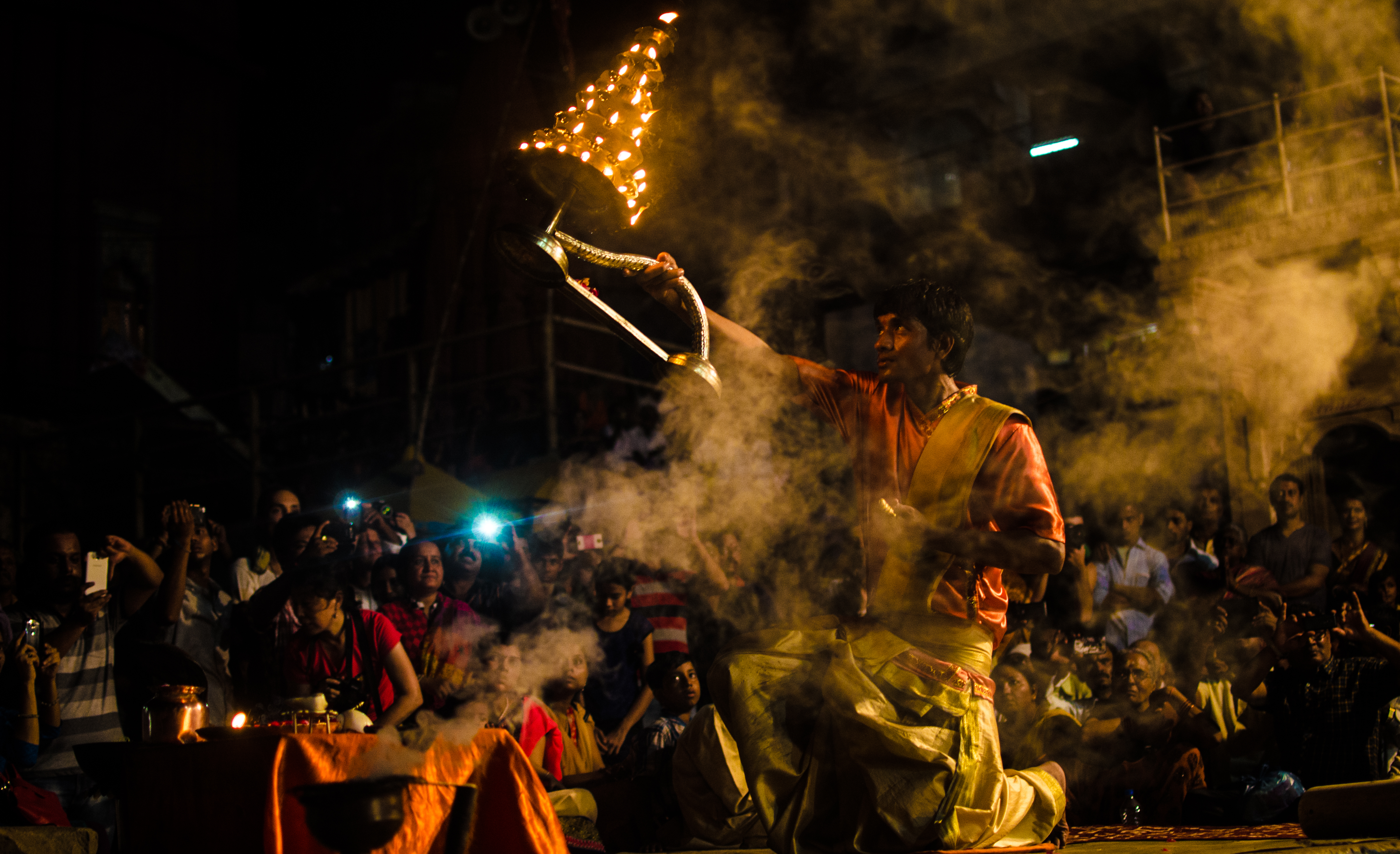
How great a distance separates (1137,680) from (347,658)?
3813 mm

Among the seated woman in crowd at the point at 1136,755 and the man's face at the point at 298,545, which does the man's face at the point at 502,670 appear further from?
the seated woman in crowd at the point at 1136,755

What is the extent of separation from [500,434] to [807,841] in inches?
264

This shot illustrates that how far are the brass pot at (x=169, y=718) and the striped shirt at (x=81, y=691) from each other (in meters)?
1.74

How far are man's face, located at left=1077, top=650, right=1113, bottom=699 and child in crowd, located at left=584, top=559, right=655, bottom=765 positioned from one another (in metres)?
2.29

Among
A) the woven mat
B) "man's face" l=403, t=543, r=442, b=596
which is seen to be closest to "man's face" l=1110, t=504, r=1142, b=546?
the woven mat

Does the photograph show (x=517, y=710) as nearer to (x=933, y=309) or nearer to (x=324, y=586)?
(x=324, y=586)

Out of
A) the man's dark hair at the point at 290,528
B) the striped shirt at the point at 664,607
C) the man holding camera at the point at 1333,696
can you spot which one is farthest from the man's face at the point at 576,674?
the man holding camera at the point at 1333,696

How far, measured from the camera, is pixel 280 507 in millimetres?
6609

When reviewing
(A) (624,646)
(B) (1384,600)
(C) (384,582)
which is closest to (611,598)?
(A) (624,646)

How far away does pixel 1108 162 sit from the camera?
501 inches

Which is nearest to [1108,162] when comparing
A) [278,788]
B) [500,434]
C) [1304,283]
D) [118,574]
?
[1304,283]

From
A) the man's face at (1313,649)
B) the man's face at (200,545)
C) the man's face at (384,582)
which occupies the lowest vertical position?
the man's face at (1313,649)

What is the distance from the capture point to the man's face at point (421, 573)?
5.66 metres

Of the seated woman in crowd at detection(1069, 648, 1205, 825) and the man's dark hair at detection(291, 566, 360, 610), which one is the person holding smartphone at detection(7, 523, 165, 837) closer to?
the man's dark hair at detection(291, 566, 360, 610)
